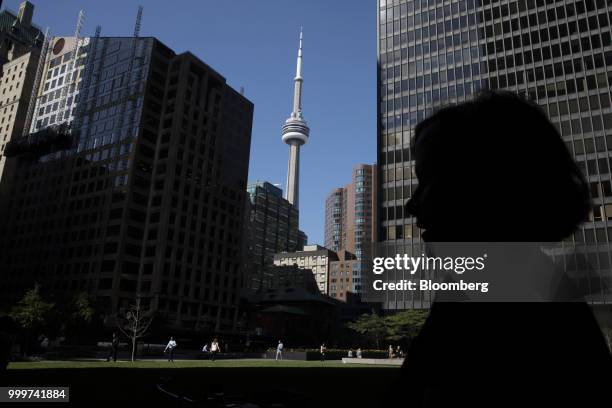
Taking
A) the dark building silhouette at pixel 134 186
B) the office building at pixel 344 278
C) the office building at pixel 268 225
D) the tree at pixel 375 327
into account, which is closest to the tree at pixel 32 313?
the dark building silhouette at pixel 134 186

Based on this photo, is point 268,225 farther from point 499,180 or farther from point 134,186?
point 499,180

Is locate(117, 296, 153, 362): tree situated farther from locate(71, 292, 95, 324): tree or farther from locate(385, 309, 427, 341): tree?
locate(385, 309, 427, 341): tree

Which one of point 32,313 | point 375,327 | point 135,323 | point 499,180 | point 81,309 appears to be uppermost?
point 81,309

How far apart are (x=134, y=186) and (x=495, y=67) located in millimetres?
72296

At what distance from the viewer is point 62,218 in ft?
317

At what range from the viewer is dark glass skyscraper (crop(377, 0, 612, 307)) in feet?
216

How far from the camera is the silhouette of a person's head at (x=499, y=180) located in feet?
3.23

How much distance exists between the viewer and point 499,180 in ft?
3.25

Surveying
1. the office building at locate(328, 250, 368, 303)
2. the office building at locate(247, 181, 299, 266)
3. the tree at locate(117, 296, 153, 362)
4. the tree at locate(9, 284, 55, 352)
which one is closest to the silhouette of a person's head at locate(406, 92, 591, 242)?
the tree at locate(117, 296, 153, 362)

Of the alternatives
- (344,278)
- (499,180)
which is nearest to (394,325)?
(499,180)

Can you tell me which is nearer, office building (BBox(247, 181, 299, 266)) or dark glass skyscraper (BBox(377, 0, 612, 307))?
dark glass skyscraper (BBox(377, 0, 612, 307))

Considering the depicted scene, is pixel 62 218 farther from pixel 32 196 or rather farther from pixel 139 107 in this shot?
pixel 139 107

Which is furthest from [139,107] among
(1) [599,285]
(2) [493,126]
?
(2) [493,126]

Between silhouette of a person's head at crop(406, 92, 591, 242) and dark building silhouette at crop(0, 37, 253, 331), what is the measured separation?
8782 cm
